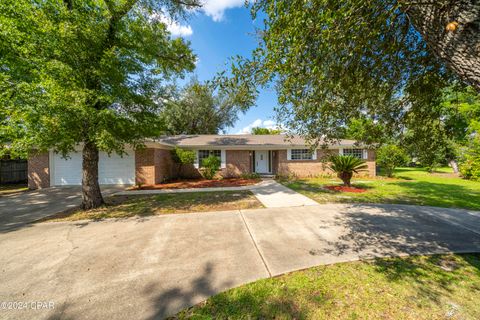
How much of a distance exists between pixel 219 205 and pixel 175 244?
3054 millimetres

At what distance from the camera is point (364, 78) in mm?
4090

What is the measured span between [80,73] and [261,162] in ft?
42.1

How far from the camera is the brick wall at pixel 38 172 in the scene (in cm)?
1171

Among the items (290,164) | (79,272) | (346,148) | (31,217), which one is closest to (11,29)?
(31,217)

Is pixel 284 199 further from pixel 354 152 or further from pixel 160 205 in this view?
pixel 354 152

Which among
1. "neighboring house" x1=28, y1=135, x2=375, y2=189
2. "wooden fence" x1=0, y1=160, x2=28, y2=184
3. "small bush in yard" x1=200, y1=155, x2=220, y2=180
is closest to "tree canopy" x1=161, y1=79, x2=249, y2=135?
"neighboring house" x1=28, y1=135, x2=375, y2=189

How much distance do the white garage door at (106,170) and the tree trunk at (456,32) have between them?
13.4 meters

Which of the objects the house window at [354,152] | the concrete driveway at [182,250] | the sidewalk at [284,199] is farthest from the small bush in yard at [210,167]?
the house window at [354,152]

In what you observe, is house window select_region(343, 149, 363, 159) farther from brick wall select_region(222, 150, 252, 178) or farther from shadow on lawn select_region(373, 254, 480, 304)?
shadow on lawn select_region(373, 254, 480, 304)

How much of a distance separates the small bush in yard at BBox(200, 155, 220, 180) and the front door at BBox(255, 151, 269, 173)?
3797mm

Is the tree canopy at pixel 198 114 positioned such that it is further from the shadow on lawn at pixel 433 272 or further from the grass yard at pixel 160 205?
the shadow on lawn at pixel 433 272

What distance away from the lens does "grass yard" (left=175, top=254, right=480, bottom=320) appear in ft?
7.48

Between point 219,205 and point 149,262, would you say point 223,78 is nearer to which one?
point 149,262

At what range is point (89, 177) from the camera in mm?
6910
